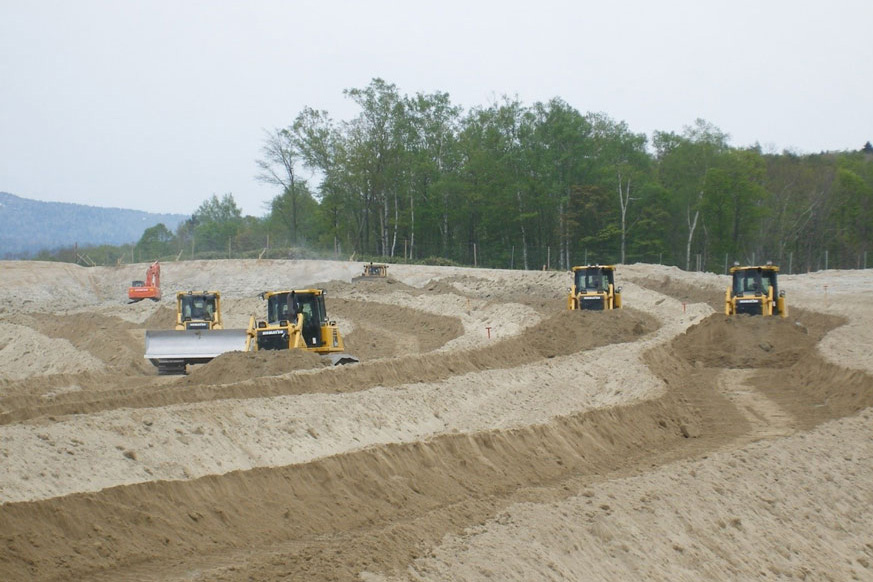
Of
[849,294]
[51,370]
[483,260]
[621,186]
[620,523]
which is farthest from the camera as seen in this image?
[483,260]

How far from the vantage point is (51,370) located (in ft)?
85.0

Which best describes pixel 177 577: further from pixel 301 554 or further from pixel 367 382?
pixel 367 382

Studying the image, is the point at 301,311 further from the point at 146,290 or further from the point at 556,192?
the point at 556,192

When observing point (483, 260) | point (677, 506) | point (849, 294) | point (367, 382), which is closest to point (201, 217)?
point (483, 260)

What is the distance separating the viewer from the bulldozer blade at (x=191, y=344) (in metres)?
23.5

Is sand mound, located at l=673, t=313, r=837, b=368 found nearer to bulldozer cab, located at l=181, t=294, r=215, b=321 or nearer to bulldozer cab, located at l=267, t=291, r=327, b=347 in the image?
bulldozer cab, located at l=267, t=291, r=327, b=347

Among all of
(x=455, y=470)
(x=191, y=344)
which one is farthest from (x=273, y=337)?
(x=455, y=470)

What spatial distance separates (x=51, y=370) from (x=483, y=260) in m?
53.0

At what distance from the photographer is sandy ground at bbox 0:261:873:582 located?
820 cm

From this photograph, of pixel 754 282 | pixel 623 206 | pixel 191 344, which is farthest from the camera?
pixel 623 206

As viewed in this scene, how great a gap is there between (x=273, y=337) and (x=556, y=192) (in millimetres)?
52899

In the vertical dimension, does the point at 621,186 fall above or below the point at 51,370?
above

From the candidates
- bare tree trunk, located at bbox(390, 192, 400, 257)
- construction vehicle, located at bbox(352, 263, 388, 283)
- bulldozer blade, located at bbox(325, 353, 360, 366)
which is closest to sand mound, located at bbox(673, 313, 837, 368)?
bulldozer blade, located at bbox(325, 353, 360, 366)

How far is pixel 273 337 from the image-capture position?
71.6 feet
